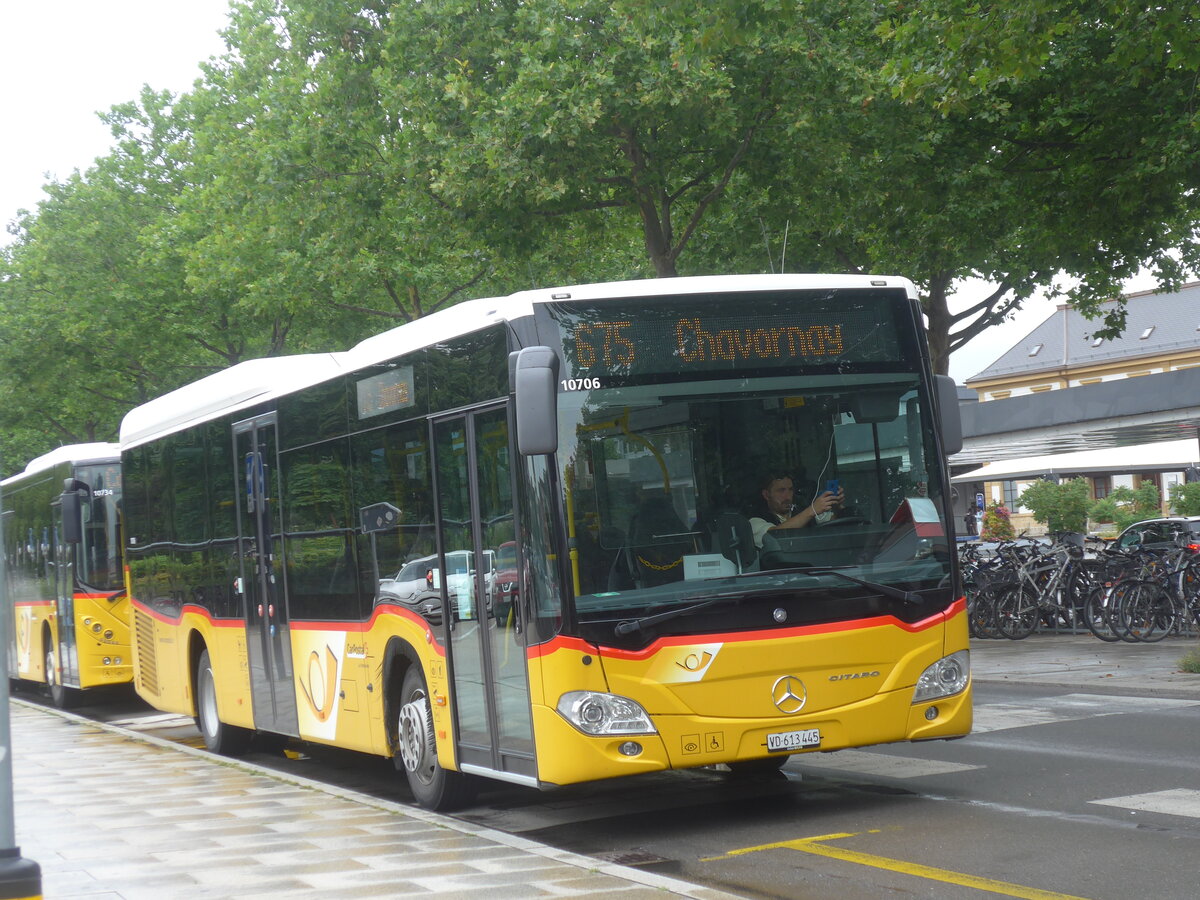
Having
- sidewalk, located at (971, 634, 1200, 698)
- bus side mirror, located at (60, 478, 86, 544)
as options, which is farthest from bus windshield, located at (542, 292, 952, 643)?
bus side mirror, located at (60, 478, 86, 544)

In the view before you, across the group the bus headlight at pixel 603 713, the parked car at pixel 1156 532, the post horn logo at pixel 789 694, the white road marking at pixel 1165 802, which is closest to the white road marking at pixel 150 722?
the bus headlight at pixel 603 713

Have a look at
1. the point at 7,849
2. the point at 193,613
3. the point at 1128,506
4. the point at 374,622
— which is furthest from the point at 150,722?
the point at 1128,506

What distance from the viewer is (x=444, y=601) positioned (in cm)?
911

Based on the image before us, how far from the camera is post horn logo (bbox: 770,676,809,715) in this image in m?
8.02

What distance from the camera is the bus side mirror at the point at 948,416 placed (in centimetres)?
861

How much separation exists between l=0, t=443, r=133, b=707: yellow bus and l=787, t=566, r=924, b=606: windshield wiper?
12660 mm

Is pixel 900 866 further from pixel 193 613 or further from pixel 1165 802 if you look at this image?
pixel 193 613

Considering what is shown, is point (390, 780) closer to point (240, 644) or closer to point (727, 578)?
point (240, 644)

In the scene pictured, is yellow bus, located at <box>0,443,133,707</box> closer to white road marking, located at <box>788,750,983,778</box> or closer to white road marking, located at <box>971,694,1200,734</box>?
white road marking, located at <box>788,750,983,778</box>

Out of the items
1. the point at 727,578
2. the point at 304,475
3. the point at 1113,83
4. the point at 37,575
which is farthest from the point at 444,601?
the point at 37,575

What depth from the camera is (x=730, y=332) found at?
27.2 feet

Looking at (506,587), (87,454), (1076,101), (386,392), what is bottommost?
(506,587)

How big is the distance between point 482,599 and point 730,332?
6.65ft

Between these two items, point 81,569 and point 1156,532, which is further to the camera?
point 1156,532
